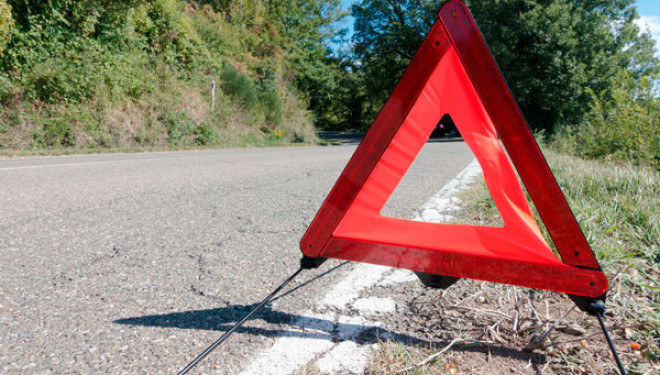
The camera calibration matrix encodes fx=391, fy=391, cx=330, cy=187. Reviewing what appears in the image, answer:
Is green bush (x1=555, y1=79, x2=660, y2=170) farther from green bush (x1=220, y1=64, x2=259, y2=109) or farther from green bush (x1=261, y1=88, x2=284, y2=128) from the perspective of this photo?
green bush (x1=261, y1=88, x2=284, y2=128)

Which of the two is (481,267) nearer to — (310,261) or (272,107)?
(310,261)

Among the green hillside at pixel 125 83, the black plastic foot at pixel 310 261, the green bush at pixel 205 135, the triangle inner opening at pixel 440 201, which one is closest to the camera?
the black plastic foot at pixel 310 261

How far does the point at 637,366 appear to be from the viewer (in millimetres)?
1203

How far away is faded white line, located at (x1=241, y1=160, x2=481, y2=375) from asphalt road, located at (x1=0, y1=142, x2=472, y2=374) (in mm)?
65

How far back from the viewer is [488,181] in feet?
5.01

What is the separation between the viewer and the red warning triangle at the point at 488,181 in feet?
3.85

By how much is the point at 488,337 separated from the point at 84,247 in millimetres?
2235

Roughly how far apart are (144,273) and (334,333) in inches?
42.3

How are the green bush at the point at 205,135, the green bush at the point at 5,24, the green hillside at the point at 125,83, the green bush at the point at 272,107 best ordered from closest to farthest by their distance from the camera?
the green bush at the point at 5,24
the green hillside at the point at 125,83
the green bush at the point at 205,135
the green bush at the point at 272,107

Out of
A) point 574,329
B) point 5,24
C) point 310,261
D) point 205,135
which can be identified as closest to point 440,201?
point 574,329

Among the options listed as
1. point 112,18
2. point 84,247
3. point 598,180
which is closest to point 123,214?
point 84,247

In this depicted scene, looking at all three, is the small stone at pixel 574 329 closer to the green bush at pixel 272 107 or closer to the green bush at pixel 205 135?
the green bush at pixel 205 135

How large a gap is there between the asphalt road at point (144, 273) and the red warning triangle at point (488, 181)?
0.49m

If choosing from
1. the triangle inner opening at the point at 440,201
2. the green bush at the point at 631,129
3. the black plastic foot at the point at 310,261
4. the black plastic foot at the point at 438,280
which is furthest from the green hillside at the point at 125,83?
the green bush at the point at 631,129
